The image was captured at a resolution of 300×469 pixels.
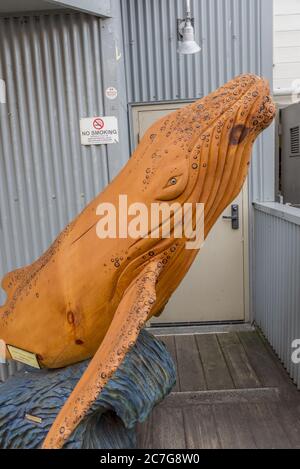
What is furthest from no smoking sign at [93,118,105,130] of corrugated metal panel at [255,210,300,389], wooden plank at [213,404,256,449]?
wooden plank at [213,404,256,449]

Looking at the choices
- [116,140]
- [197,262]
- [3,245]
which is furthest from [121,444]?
[197,262]

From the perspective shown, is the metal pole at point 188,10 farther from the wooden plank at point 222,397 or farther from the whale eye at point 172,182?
the wooden plank at point 222,397

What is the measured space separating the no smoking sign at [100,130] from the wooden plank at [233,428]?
215 cm

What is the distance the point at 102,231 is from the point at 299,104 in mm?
3870

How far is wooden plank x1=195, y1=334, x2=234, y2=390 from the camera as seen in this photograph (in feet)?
10.9

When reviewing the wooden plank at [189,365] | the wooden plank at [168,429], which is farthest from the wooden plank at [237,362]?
the wooden plank at [168,429]

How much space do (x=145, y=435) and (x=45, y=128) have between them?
2.28 meters

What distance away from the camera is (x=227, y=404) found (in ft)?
9.98

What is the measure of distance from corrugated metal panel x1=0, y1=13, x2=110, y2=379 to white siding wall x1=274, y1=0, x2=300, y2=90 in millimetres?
4342

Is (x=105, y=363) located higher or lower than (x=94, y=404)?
higher

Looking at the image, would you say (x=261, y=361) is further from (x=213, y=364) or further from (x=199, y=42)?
(x=199, y=42)

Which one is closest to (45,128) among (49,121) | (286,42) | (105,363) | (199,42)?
(49,121)

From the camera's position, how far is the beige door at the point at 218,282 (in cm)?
448


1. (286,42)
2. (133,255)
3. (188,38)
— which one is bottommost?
(133,255)
